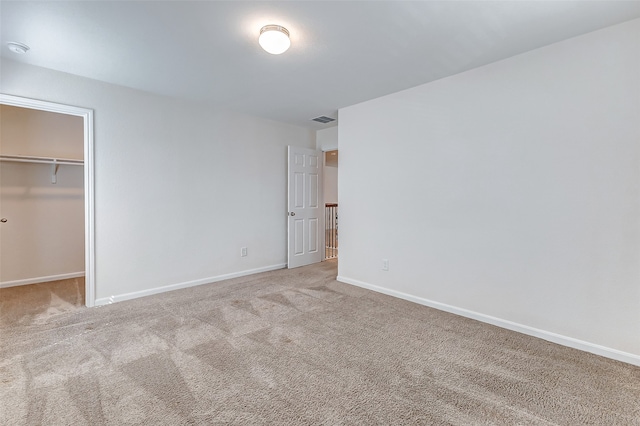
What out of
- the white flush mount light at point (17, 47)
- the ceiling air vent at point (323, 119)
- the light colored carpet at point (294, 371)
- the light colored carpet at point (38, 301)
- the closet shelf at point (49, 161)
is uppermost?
the ceiling air vent at point (323, 119)

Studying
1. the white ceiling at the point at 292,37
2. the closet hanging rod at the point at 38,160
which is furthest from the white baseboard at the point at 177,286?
the white ceiling at the point at 292,37

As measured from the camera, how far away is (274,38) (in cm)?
213

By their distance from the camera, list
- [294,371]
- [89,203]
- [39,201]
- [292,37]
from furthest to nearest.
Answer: [39,201] < [89,203] < [292,37] < [294,371]

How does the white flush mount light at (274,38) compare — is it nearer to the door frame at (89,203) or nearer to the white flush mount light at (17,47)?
the white flush mount light at (17,47)

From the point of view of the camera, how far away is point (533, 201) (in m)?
2.50

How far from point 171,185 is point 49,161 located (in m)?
1.72

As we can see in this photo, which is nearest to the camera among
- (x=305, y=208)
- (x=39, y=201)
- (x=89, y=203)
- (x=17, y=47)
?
(x=17, y=47)

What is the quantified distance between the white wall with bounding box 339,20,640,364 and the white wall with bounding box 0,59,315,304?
6.18 ft

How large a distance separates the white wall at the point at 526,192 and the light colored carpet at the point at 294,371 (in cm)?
31

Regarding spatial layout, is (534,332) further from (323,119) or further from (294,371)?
(323,119)

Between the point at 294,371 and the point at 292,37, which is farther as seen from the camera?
the point at 292,37

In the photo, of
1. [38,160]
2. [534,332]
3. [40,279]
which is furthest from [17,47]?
[534,332]

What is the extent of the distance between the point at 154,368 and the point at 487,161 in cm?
314

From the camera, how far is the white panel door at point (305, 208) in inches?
192
